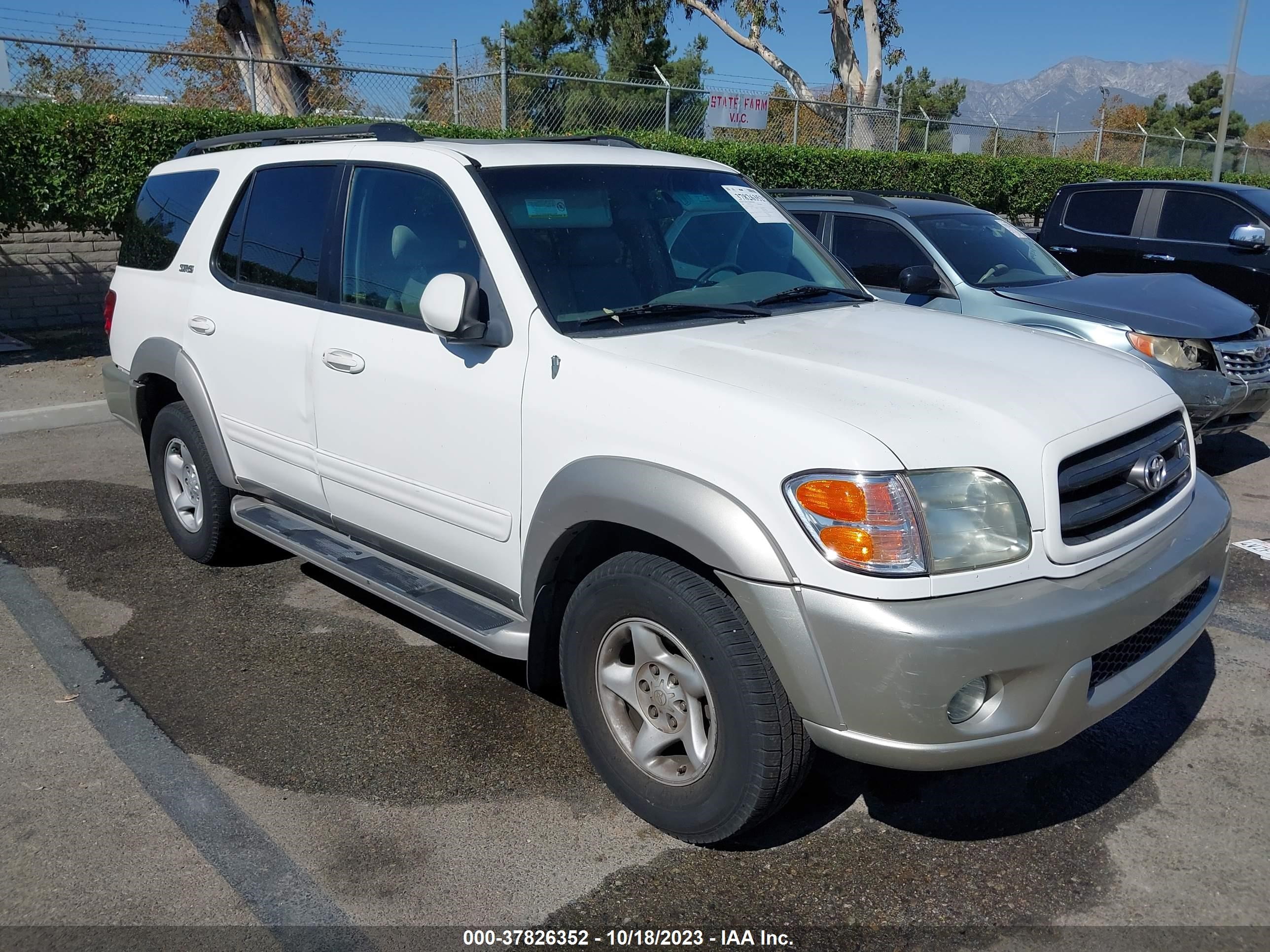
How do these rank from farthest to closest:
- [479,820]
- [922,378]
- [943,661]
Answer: [479,820]
[922,378]
[943,661]

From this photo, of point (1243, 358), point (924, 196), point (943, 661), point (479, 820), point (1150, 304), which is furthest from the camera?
point (924, 196)

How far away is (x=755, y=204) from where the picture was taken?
424 centimetres

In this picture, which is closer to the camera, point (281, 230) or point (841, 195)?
point (281, 230)

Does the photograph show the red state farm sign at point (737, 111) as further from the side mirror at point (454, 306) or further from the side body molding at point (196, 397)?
the side mirror at point (454, 306)

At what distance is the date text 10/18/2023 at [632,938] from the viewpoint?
263 centimetres

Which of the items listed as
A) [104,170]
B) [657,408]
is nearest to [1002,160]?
[104,170]

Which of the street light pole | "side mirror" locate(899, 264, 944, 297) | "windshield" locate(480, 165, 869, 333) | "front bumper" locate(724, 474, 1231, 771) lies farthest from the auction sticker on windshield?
the street light pole

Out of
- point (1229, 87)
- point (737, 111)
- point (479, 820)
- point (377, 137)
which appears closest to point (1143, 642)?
point (479, 820)

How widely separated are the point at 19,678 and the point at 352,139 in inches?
101

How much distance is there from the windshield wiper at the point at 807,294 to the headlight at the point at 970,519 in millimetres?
1312

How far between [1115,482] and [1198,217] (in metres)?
8.11

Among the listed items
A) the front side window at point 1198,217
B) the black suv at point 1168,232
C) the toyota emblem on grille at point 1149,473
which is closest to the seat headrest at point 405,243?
the toyota emblem on grille at point 1149,473

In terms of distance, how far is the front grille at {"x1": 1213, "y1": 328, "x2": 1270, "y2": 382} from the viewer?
20.8 ft

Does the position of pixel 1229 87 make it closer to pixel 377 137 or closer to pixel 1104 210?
pixel 1104 210
